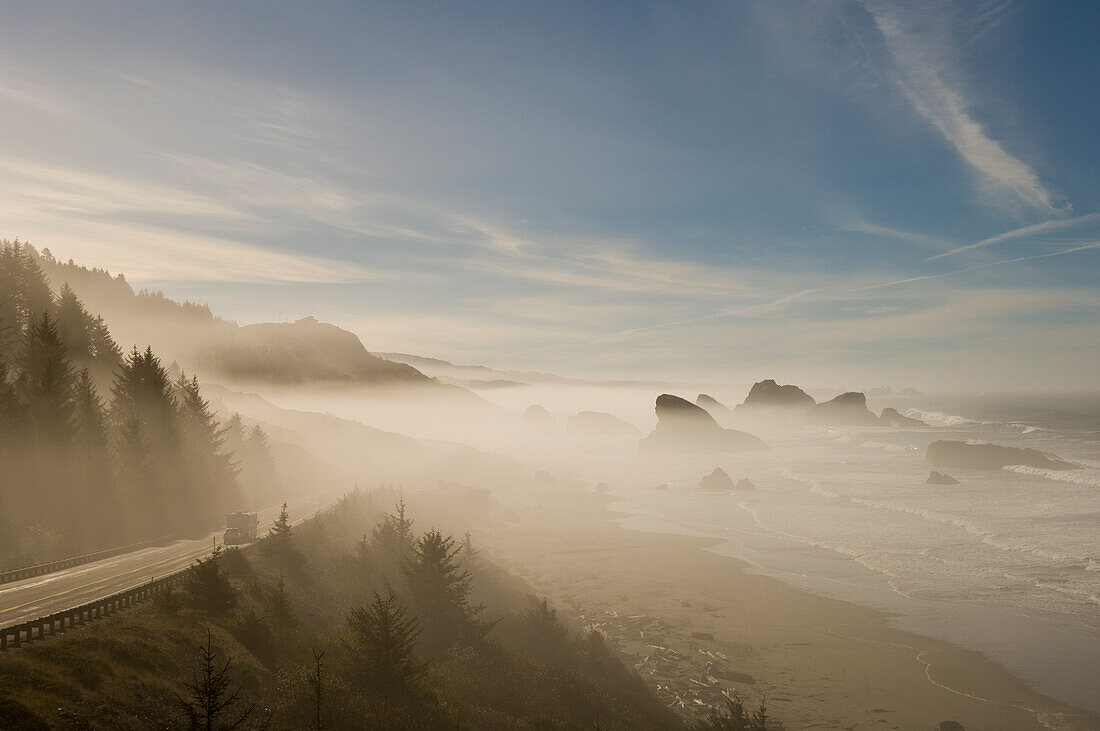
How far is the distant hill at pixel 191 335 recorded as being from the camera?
409ft

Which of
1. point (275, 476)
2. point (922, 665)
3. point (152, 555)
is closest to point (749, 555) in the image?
point (922, 665)

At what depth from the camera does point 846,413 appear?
179500 mm

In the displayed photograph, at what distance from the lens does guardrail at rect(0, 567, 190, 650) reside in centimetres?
1675

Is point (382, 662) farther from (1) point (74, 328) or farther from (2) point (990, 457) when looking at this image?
(2) point (990, 457)

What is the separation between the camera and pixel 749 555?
47.7 meters

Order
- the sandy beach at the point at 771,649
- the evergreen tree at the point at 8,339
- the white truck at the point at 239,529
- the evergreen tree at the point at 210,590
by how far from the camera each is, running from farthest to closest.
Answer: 1. the evergreen tree at the point at 8,339
2. the white truck at the point at 239,529
3. the sandy beach at the point at 771,649
4. the evergreen tree at the point at 210,590

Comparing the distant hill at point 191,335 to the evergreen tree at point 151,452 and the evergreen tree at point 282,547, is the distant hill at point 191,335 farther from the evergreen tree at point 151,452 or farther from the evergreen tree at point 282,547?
the evergreen tree at point 282,547

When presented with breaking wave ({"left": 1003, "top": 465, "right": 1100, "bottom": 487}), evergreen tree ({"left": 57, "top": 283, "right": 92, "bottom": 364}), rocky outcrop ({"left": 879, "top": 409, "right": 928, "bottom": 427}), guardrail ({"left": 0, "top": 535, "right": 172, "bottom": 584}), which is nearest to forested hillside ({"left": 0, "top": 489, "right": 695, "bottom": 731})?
guardrail ({"left": 0, "top": 535, "right": 172, "bottom": 584})

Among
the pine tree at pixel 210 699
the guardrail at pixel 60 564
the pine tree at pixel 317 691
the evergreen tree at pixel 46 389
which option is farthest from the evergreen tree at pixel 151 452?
the pine tree at pixel 317 691

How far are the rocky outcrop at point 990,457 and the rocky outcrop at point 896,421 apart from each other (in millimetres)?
77532

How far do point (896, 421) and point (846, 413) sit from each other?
17547 millimetres

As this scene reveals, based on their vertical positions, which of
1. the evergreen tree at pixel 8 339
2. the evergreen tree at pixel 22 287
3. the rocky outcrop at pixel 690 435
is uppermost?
the evergreen tree at pixel 22 287

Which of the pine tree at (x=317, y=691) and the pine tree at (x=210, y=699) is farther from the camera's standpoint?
the pine tree at (x=317, y=691)

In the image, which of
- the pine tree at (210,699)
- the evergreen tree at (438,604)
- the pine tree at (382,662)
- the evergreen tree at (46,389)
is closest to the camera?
the pine tree at (210,699)
